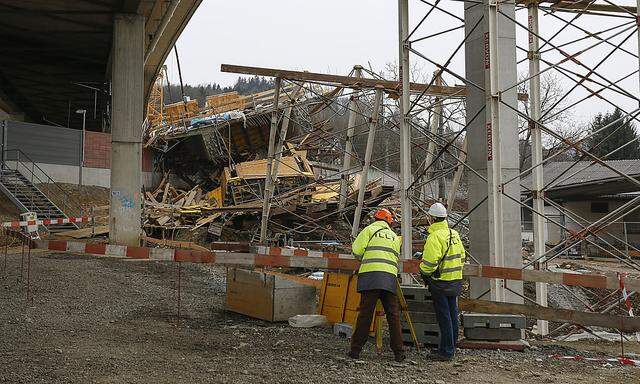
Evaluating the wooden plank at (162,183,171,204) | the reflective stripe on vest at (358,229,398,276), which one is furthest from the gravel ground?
the wooden plank at (162,183,171,204)

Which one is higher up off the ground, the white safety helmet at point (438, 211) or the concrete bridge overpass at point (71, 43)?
the concrete bridge overpass at point (71, 43)

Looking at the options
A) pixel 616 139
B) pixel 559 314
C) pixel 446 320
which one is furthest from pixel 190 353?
pixel 616 139

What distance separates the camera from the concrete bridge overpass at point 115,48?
693 inches

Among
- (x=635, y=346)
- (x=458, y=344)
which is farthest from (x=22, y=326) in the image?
(x=635, y=346)

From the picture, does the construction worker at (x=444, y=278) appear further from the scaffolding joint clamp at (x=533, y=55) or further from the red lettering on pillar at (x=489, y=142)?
the scaffolding joint clamp at (x=533, y=55)

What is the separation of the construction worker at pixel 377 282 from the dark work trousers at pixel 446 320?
54cm

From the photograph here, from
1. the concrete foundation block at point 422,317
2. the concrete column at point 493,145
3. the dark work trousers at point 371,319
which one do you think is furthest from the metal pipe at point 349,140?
the dark work trousers at point 371,319

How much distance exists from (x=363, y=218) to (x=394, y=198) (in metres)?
2.66

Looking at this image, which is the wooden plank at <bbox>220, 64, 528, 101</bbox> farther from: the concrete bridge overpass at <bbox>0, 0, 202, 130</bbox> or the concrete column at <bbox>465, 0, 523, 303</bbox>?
the concrete column at <bbox>465, 0, 523, 303</bbox>

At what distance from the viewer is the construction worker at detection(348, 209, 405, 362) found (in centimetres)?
661

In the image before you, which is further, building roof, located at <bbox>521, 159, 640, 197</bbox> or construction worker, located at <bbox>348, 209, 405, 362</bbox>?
building roof, located at <bbox>521, 159, 640, 197</bbox>

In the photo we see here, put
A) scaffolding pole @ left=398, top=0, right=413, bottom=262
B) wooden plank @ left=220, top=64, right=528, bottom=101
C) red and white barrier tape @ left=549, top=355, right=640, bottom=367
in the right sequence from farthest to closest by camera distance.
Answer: wooden plank @ left=220, top=64, right=528, bottom=101
scaffolding pole @ left=398, top=0, right=413, bottom=262
red and white barrier tape @ left=549, top=355, right=640, bottom=367

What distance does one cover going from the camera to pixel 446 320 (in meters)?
6.78

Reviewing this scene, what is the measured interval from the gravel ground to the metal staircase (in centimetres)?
1306
